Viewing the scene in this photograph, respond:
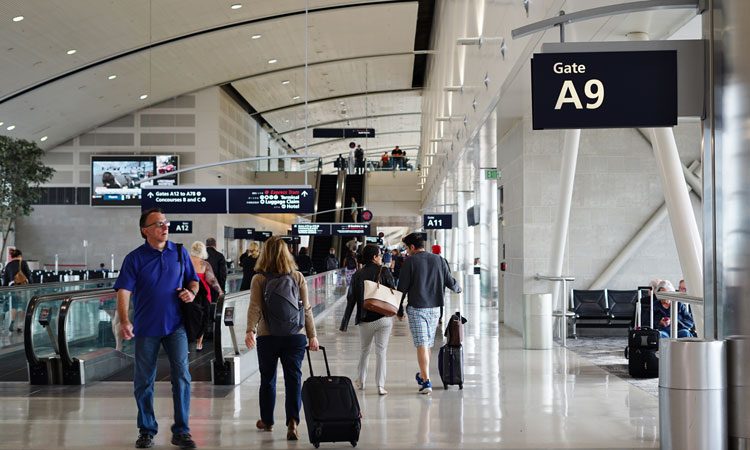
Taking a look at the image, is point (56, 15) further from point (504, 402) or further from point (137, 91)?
point (504, 402)

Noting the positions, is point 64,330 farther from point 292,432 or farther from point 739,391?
point 739,391

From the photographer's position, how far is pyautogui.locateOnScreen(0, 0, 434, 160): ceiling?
27500 millimetres

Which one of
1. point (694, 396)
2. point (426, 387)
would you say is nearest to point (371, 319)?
point (426, 387)

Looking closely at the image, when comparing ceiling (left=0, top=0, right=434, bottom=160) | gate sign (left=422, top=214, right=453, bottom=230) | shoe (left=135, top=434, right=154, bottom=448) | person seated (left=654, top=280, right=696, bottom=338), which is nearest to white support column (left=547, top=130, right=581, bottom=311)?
person seated (left=654, top=280, right=696, bottom=338)

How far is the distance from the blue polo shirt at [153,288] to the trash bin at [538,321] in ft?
26.9

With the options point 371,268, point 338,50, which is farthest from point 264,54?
point 371,268

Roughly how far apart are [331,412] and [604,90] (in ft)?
9.98

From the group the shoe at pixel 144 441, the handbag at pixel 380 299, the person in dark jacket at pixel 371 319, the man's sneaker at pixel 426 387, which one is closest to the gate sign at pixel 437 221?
the person in dark jacket at pixel 371 319

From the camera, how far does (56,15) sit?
25766 millimetres

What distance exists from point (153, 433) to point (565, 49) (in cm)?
411

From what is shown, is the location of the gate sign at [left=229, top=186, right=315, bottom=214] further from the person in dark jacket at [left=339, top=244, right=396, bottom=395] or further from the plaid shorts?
the plaid shorts

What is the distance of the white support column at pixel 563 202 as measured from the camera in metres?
13.3

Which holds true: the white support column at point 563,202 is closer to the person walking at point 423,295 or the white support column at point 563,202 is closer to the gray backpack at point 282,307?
the person walking at point 423,295

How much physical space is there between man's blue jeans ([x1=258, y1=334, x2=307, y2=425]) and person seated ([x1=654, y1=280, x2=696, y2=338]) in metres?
5.14
